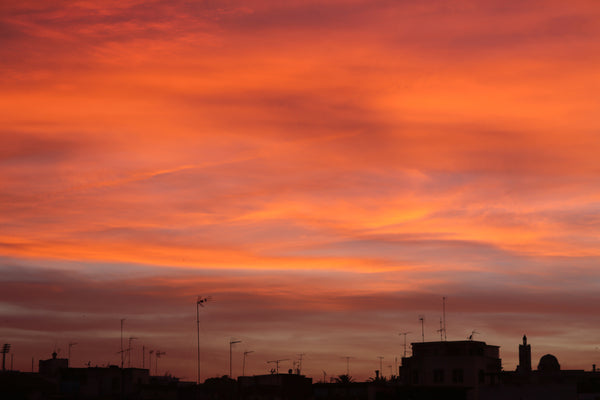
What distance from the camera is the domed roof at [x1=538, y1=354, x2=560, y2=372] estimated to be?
148 metres

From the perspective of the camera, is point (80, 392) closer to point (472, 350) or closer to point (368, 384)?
point (368, 384)

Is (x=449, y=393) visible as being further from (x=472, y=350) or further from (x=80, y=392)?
(x=80, y=392)

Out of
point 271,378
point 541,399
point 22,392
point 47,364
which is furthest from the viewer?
point 47,364

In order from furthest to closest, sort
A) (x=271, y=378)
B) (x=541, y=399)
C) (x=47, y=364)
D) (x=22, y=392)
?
(x=47, y=364)
(x=271, y=378)
(x=22, y=392)
(x=541, y=399)

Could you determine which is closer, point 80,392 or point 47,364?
point 80,392

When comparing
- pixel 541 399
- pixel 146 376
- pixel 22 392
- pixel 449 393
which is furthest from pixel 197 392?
pixel 541 399

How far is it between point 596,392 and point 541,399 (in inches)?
471

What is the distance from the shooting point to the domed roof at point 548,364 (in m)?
148

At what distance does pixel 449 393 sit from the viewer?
119812 millimetres

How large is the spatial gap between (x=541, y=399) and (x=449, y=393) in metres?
11.8

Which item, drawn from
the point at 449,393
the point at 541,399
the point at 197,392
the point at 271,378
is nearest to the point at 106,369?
the point at 197,392

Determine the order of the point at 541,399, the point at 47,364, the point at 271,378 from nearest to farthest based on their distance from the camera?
the point at 541,399 → the point at 271,378 → the point at 47,364

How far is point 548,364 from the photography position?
488 ft

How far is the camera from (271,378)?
146 m
